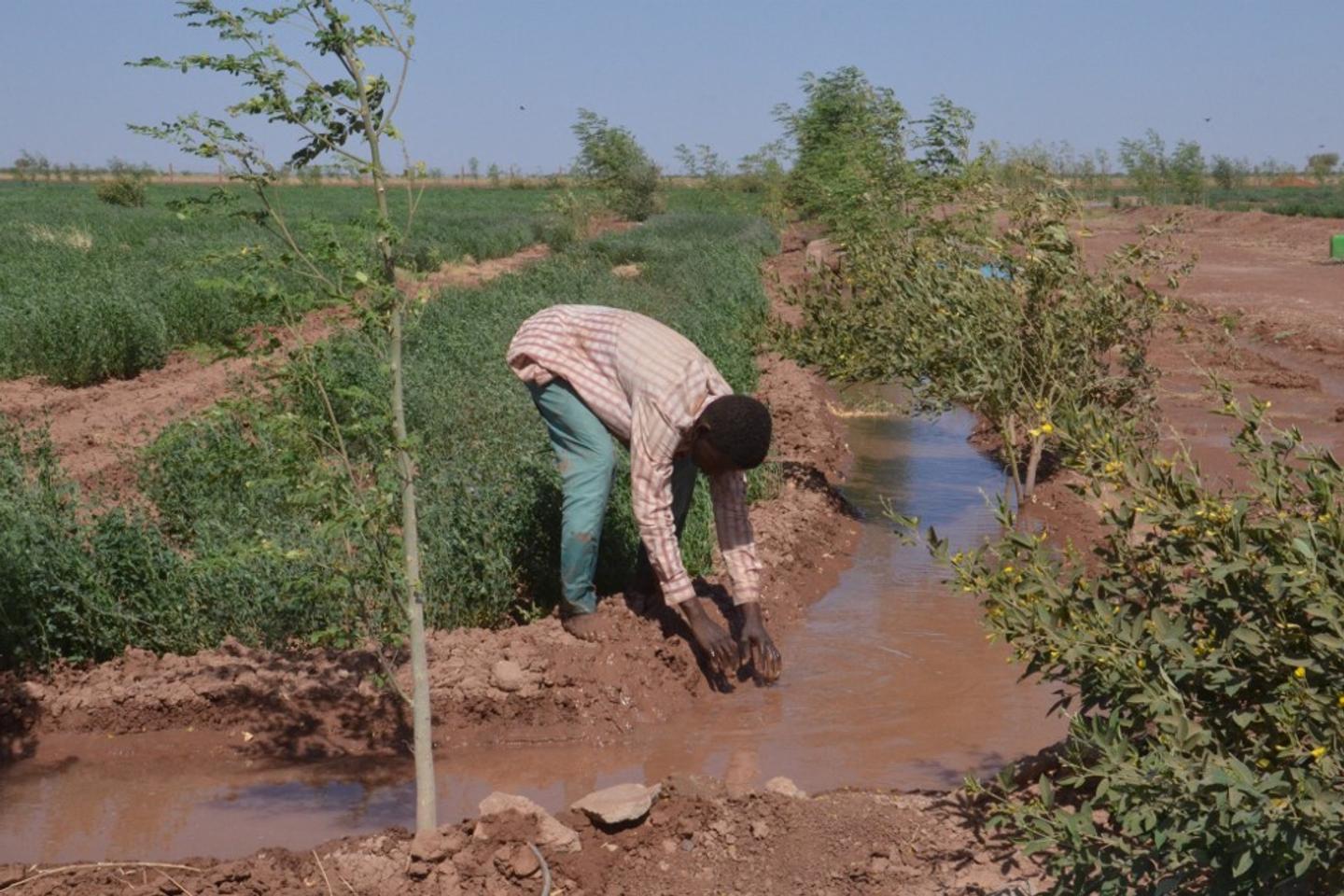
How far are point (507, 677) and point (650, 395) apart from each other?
1361mm

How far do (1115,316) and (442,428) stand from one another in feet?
14.1

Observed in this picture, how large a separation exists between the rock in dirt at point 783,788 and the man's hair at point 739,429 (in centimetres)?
103

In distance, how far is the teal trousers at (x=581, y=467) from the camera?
5.67m

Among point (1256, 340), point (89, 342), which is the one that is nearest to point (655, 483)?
point (89, 342)

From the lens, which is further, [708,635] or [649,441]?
[708,635]

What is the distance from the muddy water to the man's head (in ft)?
4.35

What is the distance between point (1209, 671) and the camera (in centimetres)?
321

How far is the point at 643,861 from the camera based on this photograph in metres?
4.20

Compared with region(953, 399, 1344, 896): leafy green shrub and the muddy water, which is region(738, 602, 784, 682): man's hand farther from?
region(953, 399, 1344, 896): leafy green shrub

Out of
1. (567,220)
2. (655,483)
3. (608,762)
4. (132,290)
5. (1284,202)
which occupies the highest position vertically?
(567,220)

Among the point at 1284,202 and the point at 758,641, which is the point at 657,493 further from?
the point at 1284,202

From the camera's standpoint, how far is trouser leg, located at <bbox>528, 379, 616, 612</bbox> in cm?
567

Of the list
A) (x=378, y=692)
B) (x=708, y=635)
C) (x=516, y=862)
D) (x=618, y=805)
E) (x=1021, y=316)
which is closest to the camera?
(x=516, y=862)

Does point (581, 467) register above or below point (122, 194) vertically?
below
